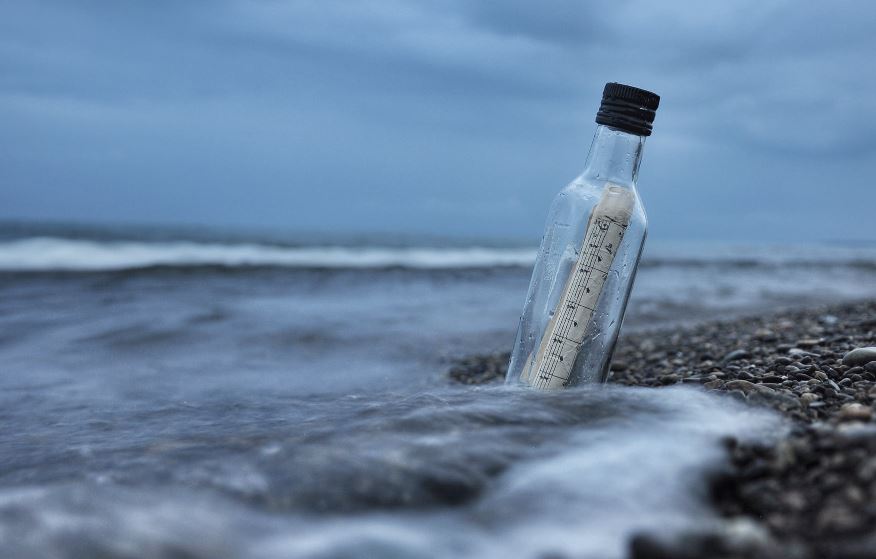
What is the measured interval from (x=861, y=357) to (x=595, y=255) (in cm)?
112

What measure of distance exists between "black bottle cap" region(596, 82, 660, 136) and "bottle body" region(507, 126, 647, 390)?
0.06 metres

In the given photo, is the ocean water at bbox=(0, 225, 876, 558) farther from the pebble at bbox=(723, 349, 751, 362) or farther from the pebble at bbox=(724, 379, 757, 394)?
the pebble at bbox=(723, 349, 751, 362)

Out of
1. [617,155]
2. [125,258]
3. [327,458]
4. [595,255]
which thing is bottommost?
[125,258]

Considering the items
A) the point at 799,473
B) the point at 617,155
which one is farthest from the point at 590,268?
the point at 799,473

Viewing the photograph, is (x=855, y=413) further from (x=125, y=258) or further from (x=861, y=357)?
(x=125, y=258)

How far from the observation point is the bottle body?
2.42 meters

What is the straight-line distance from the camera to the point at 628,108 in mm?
2342

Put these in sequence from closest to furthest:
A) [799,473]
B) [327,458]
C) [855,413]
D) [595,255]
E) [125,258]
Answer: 1. [799,473]
2. [855,413]
3. [327,458]
4. [595,255]
5. [125,258]

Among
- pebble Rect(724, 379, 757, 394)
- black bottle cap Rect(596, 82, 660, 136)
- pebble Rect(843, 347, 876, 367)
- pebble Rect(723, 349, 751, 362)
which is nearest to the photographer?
pebble Rect(724, 379, 757, 394)

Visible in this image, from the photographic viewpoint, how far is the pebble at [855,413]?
1665 millimetres

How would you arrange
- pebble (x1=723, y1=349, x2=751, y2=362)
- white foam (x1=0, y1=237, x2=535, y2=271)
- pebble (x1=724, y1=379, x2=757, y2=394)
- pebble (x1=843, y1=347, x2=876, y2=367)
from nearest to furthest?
pebble (x1=724, y1=379, x2=757, y2=394) → pebble (x1=843, y1=347, x2=876, y2=367) → pebble (x1=723, y1=349, x2=751, y2=362) → white foam (x1=0, y1=237, x2=535, y2=271)

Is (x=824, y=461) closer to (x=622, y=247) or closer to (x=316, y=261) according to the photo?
(x=622, y=247)

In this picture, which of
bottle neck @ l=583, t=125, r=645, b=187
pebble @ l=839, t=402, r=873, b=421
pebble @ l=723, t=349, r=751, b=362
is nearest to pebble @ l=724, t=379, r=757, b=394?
pebble @ l=839, t=402, r=873, b=421

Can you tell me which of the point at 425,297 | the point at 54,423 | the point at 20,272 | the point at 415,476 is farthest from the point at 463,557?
the point at 20,272
